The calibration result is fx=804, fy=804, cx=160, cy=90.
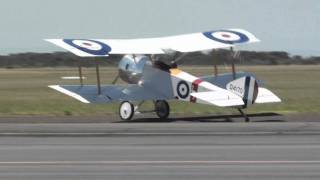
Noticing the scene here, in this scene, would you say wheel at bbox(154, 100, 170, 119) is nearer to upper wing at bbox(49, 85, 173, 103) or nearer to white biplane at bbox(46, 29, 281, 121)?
white biplane at bbox(46, 29, 281, 121)

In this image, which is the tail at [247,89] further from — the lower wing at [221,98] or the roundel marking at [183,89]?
the roundel marking at [183,89]

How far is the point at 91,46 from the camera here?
79.1 ft

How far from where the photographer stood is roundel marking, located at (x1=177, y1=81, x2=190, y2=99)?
2400 cm

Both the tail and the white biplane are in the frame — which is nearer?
the tail

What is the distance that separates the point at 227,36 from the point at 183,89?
367 cm

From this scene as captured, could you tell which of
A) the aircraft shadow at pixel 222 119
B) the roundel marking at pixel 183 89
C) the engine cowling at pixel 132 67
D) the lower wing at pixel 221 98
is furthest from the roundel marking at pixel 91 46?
the lower wing at pixel 221 98

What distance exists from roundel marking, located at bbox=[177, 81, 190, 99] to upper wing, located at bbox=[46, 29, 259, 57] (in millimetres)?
1780

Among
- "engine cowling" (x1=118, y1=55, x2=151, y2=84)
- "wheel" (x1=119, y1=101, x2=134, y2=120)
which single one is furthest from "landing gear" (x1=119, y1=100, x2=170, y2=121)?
"engine cowling" (x1=118, y1=55, x2=151, y2=84)

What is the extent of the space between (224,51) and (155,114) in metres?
4.67

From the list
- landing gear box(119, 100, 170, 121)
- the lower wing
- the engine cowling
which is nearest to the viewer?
the lower wing

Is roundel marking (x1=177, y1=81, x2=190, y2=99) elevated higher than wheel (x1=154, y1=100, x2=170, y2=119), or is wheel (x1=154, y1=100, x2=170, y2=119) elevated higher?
roundel marking (x1=177, y1=81, x2=190, y2=99)
